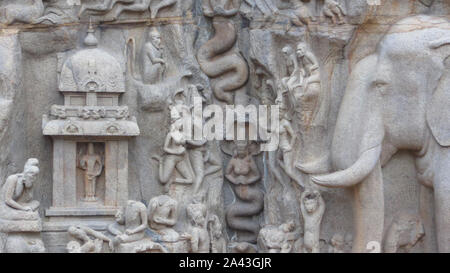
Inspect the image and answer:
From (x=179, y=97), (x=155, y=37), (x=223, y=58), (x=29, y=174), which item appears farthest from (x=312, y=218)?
(x=29, y=174)

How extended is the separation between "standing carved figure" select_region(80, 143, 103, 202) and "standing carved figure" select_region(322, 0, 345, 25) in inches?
90.6

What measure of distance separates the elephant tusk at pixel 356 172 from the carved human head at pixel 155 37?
1.85 metres

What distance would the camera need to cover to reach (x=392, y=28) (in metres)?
10.2

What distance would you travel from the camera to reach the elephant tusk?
400 inches

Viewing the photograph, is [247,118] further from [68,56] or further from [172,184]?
[68,56]

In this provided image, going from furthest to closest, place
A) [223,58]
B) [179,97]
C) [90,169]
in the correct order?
[223,58] < [179,97] < [90,169]

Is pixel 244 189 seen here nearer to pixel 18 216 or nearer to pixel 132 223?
pixel 132 223

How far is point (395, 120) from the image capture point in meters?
10.2

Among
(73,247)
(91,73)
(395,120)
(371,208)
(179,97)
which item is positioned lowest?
(73,247)

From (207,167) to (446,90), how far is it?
2.21 m

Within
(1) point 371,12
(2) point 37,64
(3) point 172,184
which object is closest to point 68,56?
(2) point 37,64

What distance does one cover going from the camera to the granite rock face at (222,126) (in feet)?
33.5

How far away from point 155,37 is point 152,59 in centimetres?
19

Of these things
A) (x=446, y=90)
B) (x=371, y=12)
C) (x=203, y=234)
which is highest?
(x=371, y=12)
